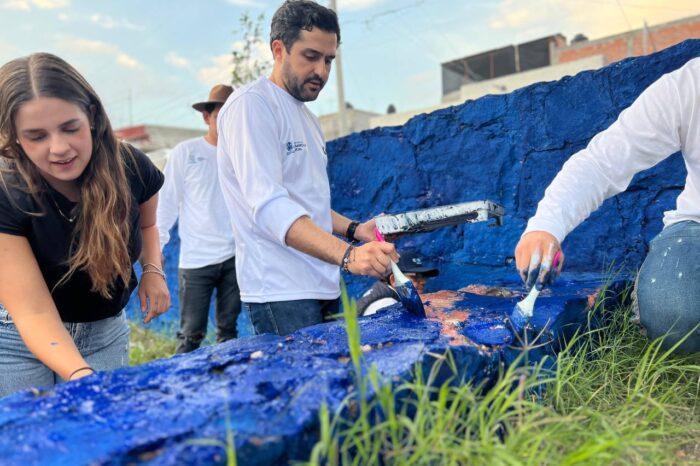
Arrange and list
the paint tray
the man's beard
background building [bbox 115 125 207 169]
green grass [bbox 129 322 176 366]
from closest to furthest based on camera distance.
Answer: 1. the paint tray
2. the man's beard
3. green grass [bbox 129 322 176 366]
4. background building [bbox 115 125 207 169]

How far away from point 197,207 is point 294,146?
195cm

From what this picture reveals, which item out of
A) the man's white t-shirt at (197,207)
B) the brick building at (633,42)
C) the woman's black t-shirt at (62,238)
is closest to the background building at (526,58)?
the brick building at (633,42)

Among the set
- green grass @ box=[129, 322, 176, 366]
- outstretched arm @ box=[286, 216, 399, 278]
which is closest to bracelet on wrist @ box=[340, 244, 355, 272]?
outstretched arm @ box=[286, 216, 399, 278]

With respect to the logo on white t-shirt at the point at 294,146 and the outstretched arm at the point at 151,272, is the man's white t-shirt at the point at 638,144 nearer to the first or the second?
the logo on white t-shirt at the point at 294,146

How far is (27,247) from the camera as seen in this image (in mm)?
1638

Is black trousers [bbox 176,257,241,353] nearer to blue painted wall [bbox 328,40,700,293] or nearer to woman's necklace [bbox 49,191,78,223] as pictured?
blue painted wall [bbox 328,40,700,293]

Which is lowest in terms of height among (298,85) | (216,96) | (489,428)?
(489,428)

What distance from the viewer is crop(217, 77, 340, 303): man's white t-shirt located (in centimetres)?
198

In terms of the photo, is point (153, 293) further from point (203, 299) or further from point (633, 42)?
point (633, 42)

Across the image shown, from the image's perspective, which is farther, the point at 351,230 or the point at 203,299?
the point at 203,299

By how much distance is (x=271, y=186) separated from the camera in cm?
197

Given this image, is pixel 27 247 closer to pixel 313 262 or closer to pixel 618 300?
pixel 313 262

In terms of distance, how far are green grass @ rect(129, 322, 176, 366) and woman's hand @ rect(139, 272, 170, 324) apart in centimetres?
265

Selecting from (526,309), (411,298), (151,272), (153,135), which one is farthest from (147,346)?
(153,135)
